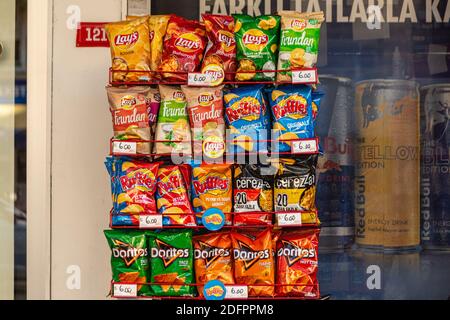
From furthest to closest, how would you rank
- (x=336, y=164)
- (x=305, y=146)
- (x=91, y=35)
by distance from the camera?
(x=336, y=164) < (x=91, y=35) < (x=305, y=146)

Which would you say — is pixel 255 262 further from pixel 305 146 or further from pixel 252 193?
pixel 305 146

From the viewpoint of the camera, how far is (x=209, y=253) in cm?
307

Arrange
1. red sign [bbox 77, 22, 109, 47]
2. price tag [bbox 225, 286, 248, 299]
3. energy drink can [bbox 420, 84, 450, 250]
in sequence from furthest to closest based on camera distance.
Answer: energy drink can [bbox 420, 84, 450, 250] → red sign [bbox 77, 22, 109, 47] → price tag [bbox 225, 286, 248, 299]

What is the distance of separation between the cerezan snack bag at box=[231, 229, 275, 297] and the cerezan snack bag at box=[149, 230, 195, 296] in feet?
0.59

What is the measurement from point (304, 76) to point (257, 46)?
0.71 feet

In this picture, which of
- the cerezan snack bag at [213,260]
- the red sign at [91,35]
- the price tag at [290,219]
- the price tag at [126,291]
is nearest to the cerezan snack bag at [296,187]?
the price tag at [290,219]

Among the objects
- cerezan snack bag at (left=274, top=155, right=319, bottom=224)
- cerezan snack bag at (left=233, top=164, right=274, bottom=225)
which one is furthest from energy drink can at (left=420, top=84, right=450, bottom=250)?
cerezan snack bag at (left=233, top=164, right=274, bottom=225)

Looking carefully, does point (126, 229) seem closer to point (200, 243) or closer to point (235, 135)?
point (200, 243)

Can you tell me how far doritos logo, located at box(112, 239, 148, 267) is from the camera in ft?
9.95

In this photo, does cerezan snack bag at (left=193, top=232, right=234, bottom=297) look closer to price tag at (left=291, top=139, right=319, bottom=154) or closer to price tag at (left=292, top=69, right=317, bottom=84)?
price tag at (left=291, top=139, right=319, bottom=154)

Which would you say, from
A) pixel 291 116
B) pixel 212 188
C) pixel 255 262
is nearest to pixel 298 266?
pixel 255 262

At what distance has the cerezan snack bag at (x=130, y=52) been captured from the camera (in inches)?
121

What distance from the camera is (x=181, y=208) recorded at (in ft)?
10.00
